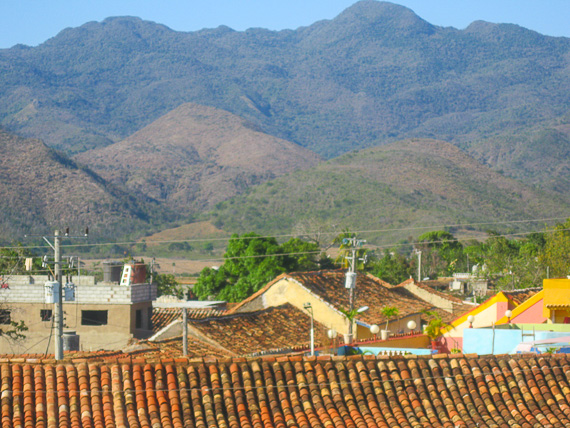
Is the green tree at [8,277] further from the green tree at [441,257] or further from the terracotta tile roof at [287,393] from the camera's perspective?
the green tree at [441,257]

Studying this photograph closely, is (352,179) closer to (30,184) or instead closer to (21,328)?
(30,184)

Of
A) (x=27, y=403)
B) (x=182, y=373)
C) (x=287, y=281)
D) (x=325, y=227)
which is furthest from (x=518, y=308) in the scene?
(x=325, y=227)

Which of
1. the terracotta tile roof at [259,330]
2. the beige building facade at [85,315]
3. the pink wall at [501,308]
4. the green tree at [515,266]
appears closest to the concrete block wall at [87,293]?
the beige building facade at [85,315]

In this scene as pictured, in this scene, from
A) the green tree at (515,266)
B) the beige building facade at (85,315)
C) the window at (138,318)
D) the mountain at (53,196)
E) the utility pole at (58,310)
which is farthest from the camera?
the mountain at (53,196)

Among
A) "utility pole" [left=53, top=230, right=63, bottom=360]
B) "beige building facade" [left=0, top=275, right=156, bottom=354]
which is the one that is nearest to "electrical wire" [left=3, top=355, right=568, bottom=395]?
"utility pole" [left=53, top=230, right=63, bottom=360]

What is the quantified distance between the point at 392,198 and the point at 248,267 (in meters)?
83.4

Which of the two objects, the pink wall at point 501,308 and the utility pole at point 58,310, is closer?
the utility pole at point 58,310

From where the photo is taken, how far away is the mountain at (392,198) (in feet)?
413

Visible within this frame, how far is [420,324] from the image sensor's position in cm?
3459

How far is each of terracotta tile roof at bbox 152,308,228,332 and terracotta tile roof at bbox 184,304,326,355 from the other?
3753 millimetres

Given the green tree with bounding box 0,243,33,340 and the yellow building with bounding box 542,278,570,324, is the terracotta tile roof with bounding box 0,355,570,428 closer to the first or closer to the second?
the yellow building with bounding box 542,278,570,324

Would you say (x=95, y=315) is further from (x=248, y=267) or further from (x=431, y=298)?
(x=248, y=267)

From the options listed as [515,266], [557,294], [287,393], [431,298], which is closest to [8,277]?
[431,298]

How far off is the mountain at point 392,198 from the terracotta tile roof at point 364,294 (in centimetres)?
7859
